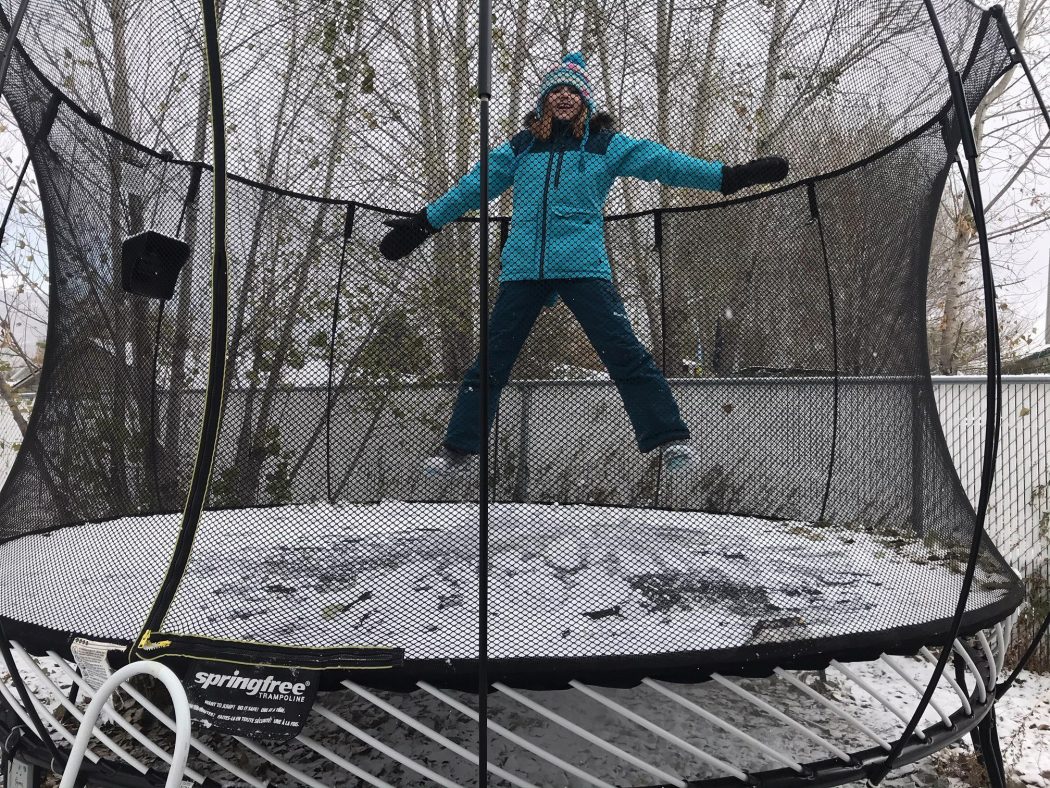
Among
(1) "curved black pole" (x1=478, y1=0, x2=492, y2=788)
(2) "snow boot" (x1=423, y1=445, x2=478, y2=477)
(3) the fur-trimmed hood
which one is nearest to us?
(1) "curved black pole" (x1=478, y1=0, x2=492, y2=788)

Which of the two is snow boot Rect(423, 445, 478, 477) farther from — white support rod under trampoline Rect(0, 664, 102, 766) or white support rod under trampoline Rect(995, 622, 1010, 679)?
white support rod under trampoline Rect(995, 622, 1010, 679)

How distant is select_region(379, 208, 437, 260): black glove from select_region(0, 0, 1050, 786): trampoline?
92 mm

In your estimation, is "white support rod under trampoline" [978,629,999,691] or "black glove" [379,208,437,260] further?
"black glove" [379,208,437,260]

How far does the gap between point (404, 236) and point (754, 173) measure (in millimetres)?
926

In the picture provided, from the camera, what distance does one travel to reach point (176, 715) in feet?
3.14

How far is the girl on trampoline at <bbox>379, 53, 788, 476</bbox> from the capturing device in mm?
1623

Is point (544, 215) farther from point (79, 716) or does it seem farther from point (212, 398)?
point (79, 716)

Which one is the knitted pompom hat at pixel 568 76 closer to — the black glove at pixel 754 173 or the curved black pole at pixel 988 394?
the black glove at pixel 754 173

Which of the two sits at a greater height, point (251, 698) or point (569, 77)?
point (569, 77)

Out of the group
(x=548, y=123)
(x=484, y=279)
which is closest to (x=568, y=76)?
(x=548, y=123)

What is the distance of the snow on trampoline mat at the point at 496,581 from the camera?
1.34 metres

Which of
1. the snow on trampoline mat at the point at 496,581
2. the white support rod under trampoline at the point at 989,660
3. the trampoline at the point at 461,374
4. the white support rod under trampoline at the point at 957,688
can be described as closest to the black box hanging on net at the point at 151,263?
the trampoline at the point at 461,374

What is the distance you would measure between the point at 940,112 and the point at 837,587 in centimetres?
113

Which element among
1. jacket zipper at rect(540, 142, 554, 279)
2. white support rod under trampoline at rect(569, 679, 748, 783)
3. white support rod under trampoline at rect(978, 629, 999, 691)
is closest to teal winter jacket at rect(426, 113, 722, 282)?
jacket zipper at rect(540, 142, 554, 279)
